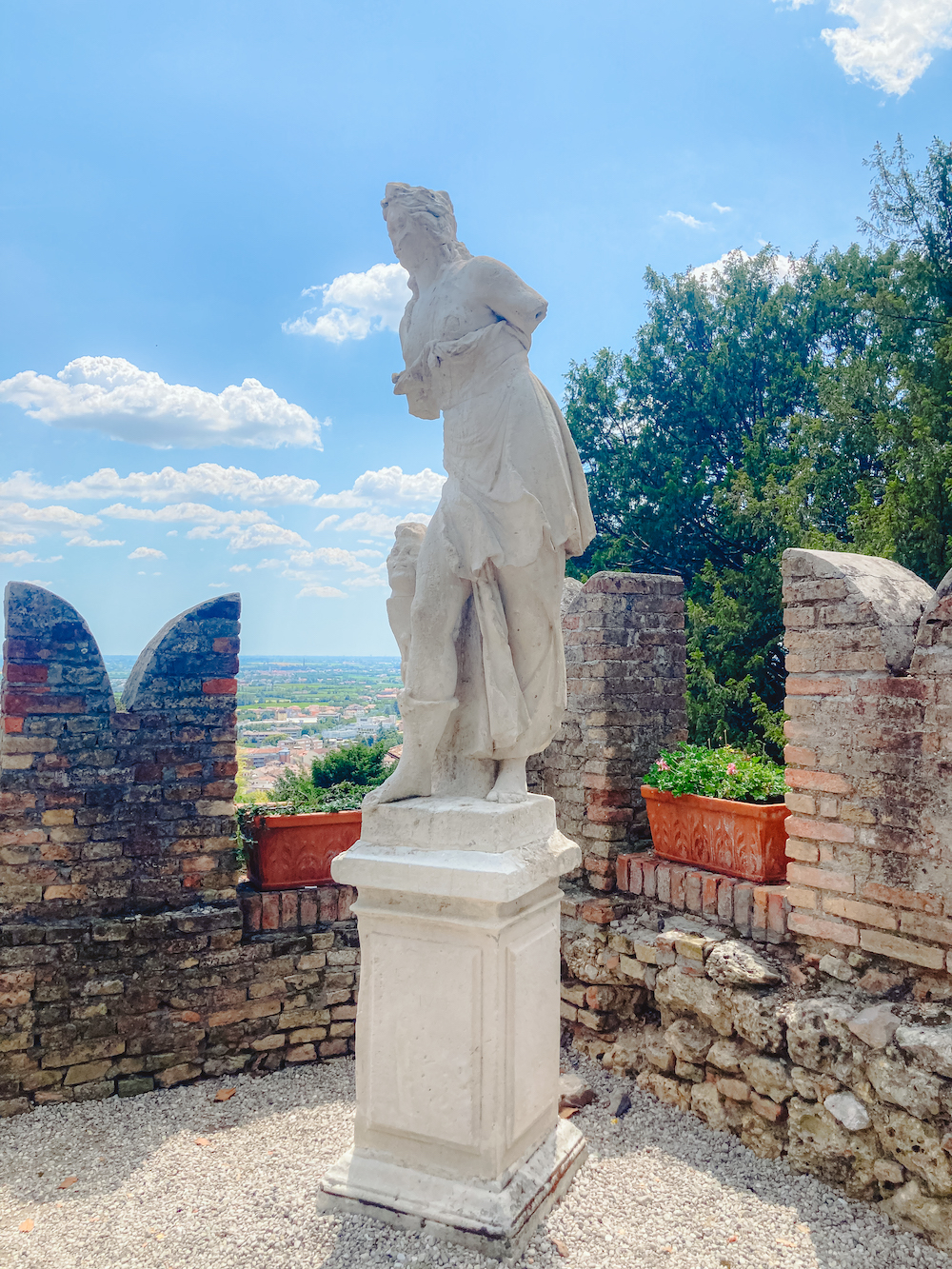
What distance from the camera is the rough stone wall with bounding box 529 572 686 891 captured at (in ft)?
13.2

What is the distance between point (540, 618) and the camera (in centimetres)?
254

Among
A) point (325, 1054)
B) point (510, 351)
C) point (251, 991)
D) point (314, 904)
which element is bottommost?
point (325, 1054)

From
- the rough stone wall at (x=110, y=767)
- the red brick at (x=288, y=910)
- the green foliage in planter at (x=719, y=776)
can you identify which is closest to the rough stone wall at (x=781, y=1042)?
the green foliage in planter at (x=719, y=776)

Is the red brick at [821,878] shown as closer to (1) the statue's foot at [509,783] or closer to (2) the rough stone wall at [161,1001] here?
(1) the statue's foot at [509,783]

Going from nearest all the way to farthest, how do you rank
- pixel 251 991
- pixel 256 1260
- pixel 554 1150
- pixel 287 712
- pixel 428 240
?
pixel 256 1260 → pixel 554 1150 → pixel 428 240 → pixel 251 991 → pixel 287 712

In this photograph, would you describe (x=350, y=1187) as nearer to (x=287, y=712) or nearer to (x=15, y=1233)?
(x=15, y=1233)

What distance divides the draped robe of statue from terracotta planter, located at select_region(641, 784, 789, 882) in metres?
1.28

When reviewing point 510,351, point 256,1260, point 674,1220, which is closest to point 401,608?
point 510,351

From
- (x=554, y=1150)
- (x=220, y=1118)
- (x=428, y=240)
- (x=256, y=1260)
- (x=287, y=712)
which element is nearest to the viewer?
(x=256, y=1260)

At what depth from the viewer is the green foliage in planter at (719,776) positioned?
3.55 meters

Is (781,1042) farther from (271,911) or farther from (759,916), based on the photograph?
(271,911)

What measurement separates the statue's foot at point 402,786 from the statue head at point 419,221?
1670mm

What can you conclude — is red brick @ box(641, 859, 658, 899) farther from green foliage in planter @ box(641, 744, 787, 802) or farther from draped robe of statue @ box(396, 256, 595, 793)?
draped robe of statue @ box(396, 256, 595, 793)

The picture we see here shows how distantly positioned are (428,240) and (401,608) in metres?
1.21
